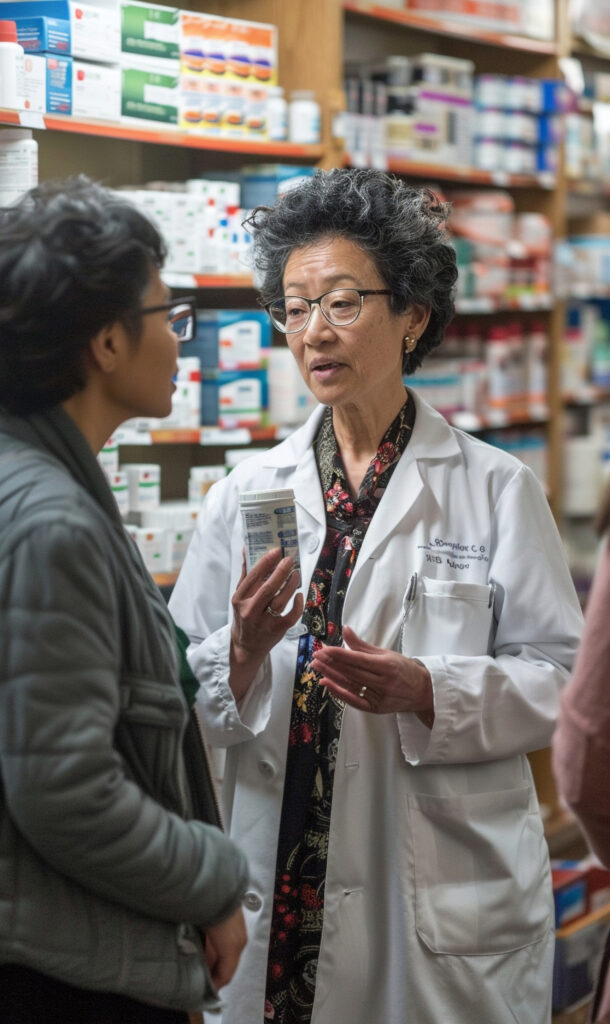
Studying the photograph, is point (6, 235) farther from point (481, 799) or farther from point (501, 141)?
point (501, 141)

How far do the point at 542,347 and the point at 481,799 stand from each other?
9.86ft

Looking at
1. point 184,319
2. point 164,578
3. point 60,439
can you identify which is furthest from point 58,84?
point 60,439

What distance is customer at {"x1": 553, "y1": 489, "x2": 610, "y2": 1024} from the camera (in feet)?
3.90

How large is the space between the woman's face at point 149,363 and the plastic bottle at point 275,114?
2.20 m

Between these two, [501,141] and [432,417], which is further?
[501,141]

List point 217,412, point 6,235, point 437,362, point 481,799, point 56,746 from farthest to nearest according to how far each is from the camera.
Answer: point 437,362, point 217,412, point 481,799, point 6,235, point 56,746

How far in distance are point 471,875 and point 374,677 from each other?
42 cm

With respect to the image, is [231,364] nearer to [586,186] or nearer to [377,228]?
[377,228]

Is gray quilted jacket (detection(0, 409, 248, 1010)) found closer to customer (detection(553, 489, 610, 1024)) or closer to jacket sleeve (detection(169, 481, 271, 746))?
customer (detection(553, 489, 610, 1024))

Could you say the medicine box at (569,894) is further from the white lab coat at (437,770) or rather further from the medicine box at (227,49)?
the medicine box at (227,49)

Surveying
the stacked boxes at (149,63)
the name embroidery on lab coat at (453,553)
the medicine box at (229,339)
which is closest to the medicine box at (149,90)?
the stacked boxes at (149,63)

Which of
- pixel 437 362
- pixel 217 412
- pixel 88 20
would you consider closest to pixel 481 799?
pixel 217 412

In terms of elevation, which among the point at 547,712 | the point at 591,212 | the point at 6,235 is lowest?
the point at 547,712

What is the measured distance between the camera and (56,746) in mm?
1163
